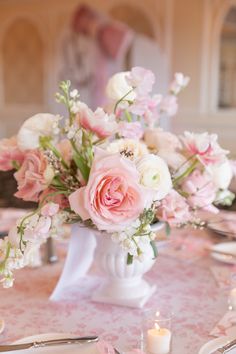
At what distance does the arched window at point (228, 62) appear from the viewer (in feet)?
14.6

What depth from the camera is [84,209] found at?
2.95ft

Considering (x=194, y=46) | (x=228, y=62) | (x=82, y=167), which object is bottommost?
(x=82, y=167)

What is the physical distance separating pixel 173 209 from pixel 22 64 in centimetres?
522

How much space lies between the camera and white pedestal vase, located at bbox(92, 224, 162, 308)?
1.10m

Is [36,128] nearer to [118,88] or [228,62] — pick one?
[118,88]

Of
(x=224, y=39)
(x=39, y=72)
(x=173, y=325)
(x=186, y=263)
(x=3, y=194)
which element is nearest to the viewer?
(x=173, y=325)

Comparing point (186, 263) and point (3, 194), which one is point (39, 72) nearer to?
point (3, 194)

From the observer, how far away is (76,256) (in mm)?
1217

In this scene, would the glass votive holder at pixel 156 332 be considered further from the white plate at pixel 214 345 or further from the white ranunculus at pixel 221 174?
the white ranunculus at pixel 221 174

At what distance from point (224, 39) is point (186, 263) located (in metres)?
3.63

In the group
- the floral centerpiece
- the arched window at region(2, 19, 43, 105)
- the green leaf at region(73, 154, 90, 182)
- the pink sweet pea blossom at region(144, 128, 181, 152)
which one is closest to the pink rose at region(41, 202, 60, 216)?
the floral centerpiece

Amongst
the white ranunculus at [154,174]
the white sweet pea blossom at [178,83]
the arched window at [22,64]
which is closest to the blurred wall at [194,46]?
the arched window at [22,64]

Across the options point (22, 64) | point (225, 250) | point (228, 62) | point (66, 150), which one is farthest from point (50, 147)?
point (22, 64)

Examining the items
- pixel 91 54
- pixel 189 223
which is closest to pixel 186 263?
pixel 189 223
